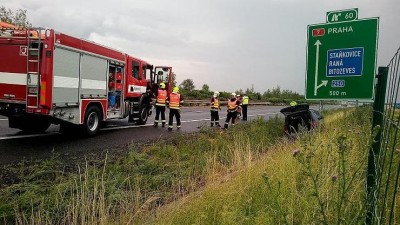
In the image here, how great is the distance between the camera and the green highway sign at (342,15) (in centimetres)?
714

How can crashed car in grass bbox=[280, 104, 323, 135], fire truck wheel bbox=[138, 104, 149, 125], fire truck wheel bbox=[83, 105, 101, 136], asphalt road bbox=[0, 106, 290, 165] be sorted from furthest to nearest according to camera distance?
fire truck wheel bbox=[138, 104, 149, 125] < crashed car in grass bbox=[280, 104, 323, 135] < fire truck wheel bbox=[83, 105, 101, 136] < asphalt road bbox=[0, 106, 290, 165]

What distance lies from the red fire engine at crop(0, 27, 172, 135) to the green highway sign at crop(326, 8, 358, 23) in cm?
649

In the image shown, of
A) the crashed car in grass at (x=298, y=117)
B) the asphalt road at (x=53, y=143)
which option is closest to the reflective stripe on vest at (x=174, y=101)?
the asphalt road at (x=53, y=143)

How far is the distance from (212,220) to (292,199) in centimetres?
87

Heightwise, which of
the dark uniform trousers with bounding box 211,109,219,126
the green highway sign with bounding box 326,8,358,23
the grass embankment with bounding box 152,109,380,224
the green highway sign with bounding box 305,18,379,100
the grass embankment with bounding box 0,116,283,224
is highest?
the green highway sign with bounding box 326,8,358,23

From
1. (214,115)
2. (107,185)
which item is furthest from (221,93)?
(107,185)

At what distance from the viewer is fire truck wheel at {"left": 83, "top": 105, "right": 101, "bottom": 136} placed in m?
10.8

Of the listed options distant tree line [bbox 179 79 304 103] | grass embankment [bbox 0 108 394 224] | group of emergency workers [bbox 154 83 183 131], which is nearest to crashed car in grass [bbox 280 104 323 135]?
group of emergency workers [bbox 154 83 183 131]

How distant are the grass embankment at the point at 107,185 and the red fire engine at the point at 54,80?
2615mm

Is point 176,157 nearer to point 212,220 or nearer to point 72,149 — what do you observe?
point 72,149

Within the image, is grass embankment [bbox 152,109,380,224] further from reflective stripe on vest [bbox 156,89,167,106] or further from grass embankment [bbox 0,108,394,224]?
reflective stripe on vest [bbox 156,89,167,106]

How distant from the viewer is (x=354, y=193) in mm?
3812

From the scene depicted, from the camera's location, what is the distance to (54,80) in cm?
913

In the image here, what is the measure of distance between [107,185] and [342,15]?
5624 millimetres
